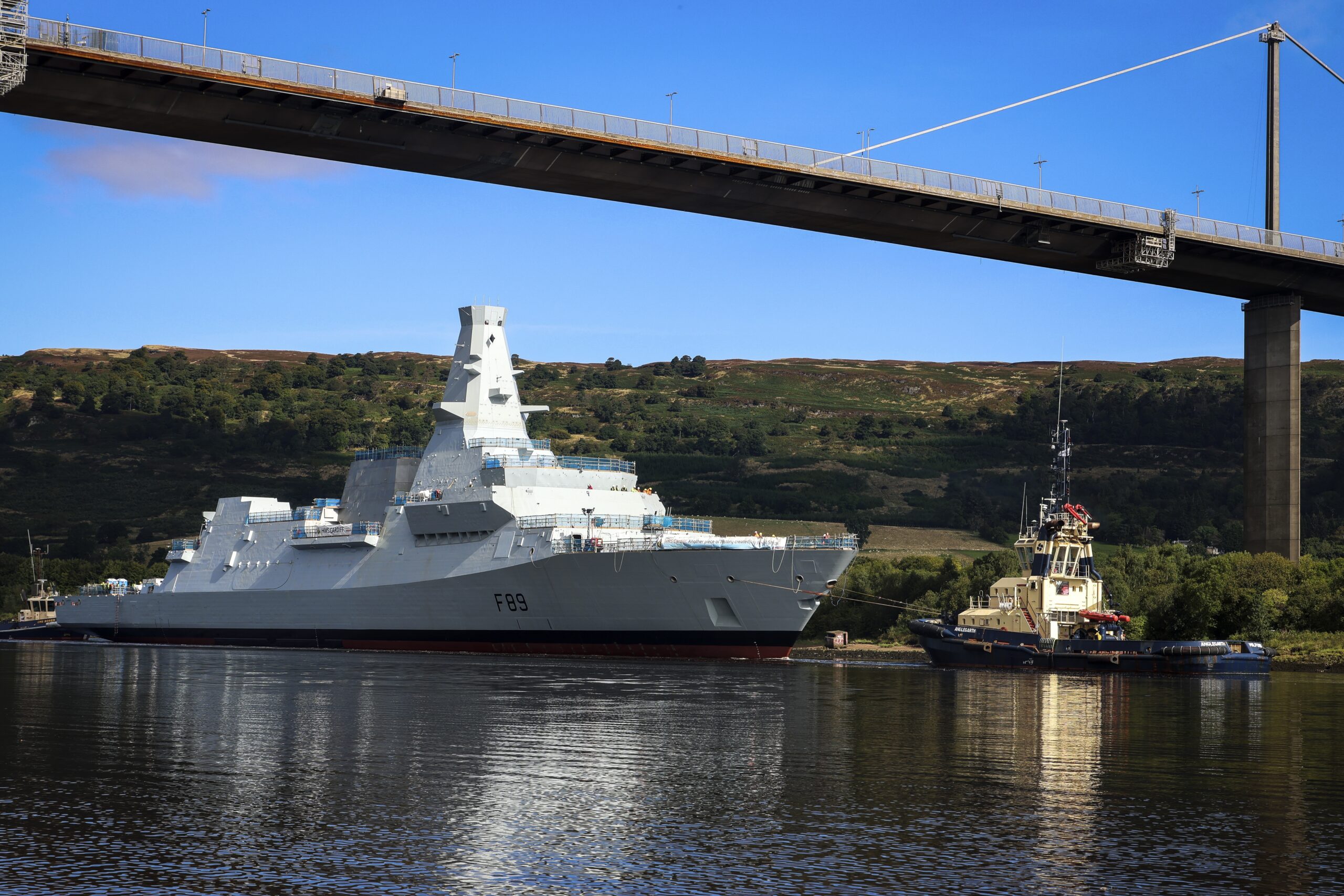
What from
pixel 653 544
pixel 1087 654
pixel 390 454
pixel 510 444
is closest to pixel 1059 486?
pixel 1087 654

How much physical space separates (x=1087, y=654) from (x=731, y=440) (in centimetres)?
9546

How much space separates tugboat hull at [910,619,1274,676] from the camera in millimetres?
42000

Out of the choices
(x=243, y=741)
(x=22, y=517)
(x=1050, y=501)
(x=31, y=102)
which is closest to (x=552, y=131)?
(x=31, y=102)

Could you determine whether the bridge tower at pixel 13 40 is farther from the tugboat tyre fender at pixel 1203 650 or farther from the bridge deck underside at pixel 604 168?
the tugboat tyre fender at pixel 1203 650

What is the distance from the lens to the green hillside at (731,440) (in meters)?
108

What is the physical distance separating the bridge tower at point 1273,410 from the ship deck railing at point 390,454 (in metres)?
32.3

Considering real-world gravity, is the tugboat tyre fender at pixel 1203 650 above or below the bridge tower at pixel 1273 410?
below

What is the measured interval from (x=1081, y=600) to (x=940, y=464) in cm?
8174

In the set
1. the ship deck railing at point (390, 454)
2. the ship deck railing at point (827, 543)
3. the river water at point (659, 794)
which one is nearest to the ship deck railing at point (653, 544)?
the ship deck railing at point (827, 543)

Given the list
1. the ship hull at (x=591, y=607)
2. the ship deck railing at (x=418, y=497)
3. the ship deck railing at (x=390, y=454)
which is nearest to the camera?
the ship hull at (x=591, y=607)

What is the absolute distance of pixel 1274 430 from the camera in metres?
51.9

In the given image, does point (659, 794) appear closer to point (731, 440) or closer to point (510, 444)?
point (510, 444)

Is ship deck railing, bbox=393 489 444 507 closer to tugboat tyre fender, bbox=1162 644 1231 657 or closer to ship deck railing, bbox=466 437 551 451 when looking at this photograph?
ship deck railing, bbox=466 437 551 451

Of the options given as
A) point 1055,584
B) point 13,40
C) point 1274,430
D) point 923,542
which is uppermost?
point 13,40
